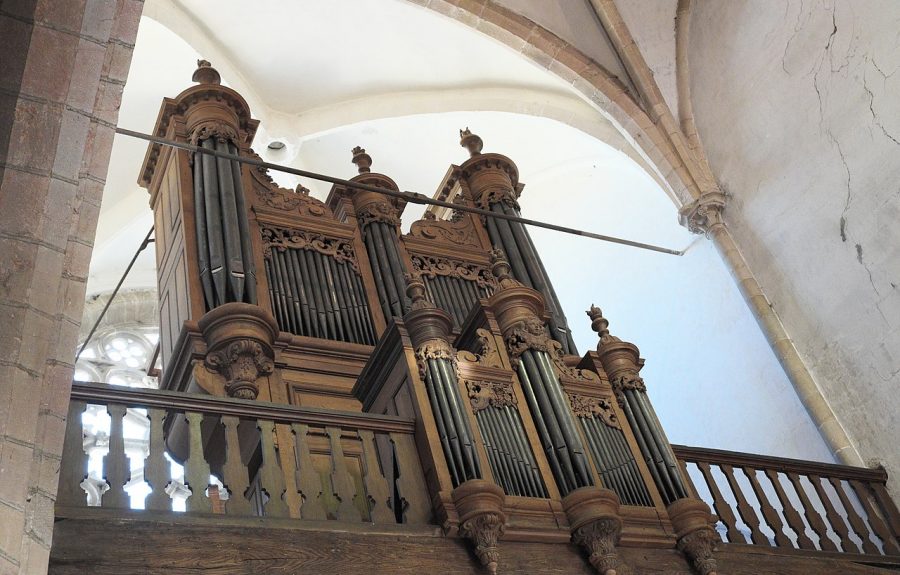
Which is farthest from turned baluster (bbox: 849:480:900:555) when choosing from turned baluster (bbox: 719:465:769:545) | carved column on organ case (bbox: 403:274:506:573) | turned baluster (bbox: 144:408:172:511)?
turned baluster (bbox: 144:408:172:511)

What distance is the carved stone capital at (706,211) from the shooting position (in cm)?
989

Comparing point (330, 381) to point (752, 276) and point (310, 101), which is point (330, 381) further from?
point (310, 101)

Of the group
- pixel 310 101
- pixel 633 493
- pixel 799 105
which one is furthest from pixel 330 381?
pixel 310 101

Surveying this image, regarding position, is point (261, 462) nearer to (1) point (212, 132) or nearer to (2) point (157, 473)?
(2) point (157, 473)

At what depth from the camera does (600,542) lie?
18.5 feet

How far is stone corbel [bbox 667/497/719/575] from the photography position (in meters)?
5.98

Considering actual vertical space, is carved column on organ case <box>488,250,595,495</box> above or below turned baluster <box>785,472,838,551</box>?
above

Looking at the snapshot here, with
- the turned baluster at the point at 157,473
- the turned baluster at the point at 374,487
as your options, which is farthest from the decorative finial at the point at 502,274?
the turned baluster at the point at 157,473

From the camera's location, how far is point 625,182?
11.6 metres

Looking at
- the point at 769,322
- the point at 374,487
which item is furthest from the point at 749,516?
the point at 769,322

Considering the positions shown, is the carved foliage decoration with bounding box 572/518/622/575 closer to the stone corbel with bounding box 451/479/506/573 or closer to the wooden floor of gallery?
the wooden floor of gallery

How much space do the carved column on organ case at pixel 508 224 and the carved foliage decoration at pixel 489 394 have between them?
2171 mm

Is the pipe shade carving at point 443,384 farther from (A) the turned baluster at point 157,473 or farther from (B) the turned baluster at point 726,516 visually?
(B) the turned baluster at point 726,516

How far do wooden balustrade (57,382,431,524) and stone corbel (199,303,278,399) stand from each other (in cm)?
61
